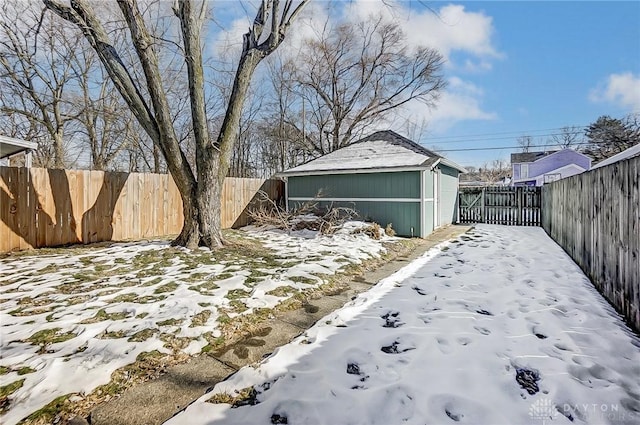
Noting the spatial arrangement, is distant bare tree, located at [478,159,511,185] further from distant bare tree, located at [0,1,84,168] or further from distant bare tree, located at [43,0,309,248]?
distant bare tree, located at [0,1,84,168]

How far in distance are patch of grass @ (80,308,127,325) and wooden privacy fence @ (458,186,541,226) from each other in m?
12.5

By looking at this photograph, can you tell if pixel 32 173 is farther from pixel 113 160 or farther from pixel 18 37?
Answer: pixel 113 160

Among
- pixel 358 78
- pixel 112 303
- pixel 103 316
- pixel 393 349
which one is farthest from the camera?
pixel 358 78

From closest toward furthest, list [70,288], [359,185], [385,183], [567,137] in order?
[70,288], [385,183], [359,185], [567,137]

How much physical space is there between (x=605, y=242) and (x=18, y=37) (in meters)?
17.2

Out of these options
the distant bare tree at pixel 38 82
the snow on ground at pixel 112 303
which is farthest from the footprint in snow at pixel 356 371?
the distant bare tree at pixel 38 82

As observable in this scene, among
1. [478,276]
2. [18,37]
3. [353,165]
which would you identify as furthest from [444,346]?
[18,37]

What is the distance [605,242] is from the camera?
11.9ft

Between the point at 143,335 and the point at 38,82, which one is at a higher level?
the point at 38,82

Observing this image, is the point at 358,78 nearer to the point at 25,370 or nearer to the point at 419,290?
the point at 419,290

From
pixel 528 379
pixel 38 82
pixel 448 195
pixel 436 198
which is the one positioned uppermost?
pixel 38 82

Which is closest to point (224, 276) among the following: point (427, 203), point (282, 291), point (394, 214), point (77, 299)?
point (282, 291)

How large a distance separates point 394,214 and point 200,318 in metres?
6.82

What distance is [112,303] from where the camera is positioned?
334 centimetres
